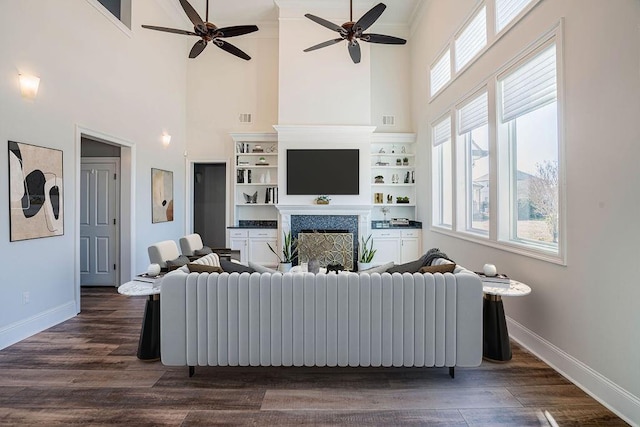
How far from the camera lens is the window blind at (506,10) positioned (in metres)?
3.17

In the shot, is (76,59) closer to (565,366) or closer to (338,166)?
(338,166)

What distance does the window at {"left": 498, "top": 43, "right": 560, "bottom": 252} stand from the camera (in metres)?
2.80

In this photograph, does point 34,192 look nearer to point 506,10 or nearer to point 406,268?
point 406,268

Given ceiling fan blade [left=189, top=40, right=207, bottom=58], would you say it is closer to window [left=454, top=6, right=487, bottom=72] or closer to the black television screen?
the black television screen

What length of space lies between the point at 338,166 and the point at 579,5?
4.27m

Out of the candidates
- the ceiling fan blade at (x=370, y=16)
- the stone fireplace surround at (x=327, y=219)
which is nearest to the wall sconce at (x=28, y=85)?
the ceiling fan blade at (x=370, y=16)

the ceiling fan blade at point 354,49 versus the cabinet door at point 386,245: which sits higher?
the ceiling fan blade at point 354,49

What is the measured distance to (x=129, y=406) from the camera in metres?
2.17

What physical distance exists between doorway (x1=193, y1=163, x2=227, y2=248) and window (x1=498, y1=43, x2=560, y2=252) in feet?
18.1

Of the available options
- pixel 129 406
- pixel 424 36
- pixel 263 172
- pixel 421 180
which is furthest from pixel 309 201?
pixel 129 406

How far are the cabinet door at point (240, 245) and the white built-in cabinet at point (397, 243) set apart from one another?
254 cm

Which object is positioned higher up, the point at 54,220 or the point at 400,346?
the point at 54,220

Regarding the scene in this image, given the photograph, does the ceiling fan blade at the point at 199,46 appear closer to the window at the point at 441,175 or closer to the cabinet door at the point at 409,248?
the window at the point at 441,175

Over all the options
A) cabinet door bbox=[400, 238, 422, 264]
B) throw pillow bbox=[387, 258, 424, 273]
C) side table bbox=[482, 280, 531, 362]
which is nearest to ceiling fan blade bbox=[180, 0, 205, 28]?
throw pillow bbox=[387, 258, 424, 273]
